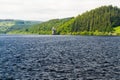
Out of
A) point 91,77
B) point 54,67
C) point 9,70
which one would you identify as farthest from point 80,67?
point 9,70

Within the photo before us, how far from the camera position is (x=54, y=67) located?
6581 centimetres

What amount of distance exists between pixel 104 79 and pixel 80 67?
1435 centimetres

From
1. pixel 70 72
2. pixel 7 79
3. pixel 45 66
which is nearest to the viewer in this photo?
pixel 7 79

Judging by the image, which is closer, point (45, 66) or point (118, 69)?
point (118, 69)

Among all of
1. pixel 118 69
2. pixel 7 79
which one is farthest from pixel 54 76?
pixel 118 69

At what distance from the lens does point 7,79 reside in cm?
5125

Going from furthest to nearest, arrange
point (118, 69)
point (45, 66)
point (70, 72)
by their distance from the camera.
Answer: point (45, 66) → point (118, 69) → point (70, 72)

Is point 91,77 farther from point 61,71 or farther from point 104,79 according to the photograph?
point 61,71

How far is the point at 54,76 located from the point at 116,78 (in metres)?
11.9

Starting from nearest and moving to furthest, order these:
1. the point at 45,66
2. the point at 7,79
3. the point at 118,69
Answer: the point at 7,79 < the point at 118,69 < the point at 45,66

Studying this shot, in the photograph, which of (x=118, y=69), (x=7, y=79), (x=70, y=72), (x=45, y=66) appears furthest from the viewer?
(x=45, y=66)

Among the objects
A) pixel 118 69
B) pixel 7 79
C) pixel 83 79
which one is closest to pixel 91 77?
pixel 83 79

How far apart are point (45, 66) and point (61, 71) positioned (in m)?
8.22

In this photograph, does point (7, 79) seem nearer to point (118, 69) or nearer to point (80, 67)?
point (80, 67)
